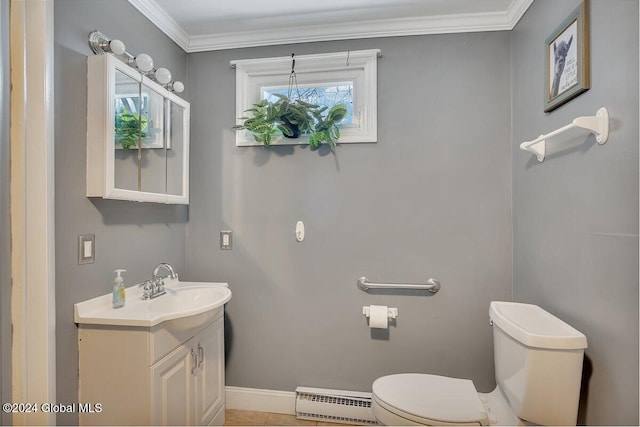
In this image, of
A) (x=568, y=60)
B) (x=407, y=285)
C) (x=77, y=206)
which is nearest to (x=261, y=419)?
(x=407, y=285)

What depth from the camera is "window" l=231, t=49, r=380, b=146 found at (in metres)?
1.88

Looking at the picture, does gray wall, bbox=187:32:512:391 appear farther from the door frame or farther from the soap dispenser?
the door frame

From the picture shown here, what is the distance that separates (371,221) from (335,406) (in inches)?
44.1

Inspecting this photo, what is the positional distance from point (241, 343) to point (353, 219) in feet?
3.57

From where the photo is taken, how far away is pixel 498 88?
1.80 meters

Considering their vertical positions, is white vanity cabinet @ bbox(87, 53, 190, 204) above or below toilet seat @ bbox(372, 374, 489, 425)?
above

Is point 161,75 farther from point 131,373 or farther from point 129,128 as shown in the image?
point 131,373

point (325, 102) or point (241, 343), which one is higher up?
point (325, 102)

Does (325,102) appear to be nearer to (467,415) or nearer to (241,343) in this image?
(241,343)

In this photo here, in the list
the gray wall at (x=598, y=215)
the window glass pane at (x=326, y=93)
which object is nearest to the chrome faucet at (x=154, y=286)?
the window glass pane at (x=326, y=93)

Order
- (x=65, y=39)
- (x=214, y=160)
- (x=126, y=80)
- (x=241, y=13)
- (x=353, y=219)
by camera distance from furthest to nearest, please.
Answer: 1. (x=214, y=160)
2. (x=353, y=219)
3. (x=241, y=13)
4. (x=126, y=80)
5. (x=65, y=39)

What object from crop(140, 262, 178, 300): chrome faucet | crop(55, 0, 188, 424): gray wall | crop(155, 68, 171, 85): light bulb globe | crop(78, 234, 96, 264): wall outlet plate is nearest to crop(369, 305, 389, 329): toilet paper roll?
crop(140, 262, 178, 300): chrome faucet

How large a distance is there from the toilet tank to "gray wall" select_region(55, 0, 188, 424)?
154cm

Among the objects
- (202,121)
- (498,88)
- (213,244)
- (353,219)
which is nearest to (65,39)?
(202,121)
